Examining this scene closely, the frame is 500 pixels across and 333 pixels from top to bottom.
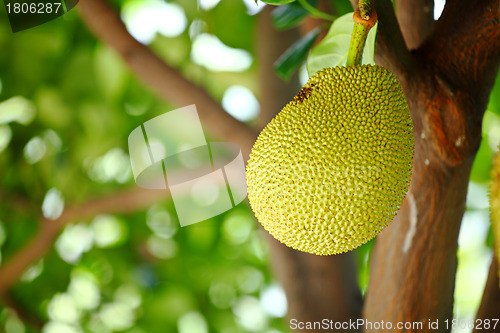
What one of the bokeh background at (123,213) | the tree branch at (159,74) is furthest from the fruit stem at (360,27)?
the bokeh background at (123,213)

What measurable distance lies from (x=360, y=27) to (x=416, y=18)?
22cm

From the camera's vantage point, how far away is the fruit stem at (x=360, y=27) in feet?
1.23

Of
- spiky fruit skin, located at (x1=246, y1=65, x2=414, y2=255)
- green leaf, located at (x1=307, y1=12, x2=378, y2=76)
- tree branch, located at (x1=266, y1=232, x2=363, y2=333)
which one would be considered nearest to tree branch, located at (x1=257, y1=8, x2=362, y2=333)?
tree branch, located at (x1=266, y1=232, x2=363, y2=333)

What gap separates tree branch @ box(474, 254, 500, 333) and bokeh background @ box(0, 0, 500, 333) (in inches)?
16.2

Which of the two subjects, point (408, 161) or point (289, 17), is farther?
point (289, 17)

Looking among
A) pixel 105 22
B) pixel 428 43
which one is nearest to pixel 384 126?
pixel 428 43

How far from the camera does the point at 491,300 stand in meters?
0.54

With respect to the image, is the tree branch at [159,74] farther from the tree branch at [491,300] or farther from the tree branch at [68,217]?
the tree branch at [491,300]

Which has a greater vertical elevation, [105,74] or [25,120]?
[105,74]

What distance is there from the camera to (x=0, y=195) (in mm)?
1299

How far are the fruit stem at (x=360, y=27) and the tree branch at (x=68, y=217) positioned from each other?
0.72m

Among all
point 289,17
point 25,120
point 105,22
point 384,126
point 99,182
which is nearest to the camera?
point 384,126

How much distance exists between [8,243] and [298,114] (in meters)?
1.28

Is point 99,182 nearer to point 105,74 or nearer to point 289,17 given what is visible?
point 105,74
